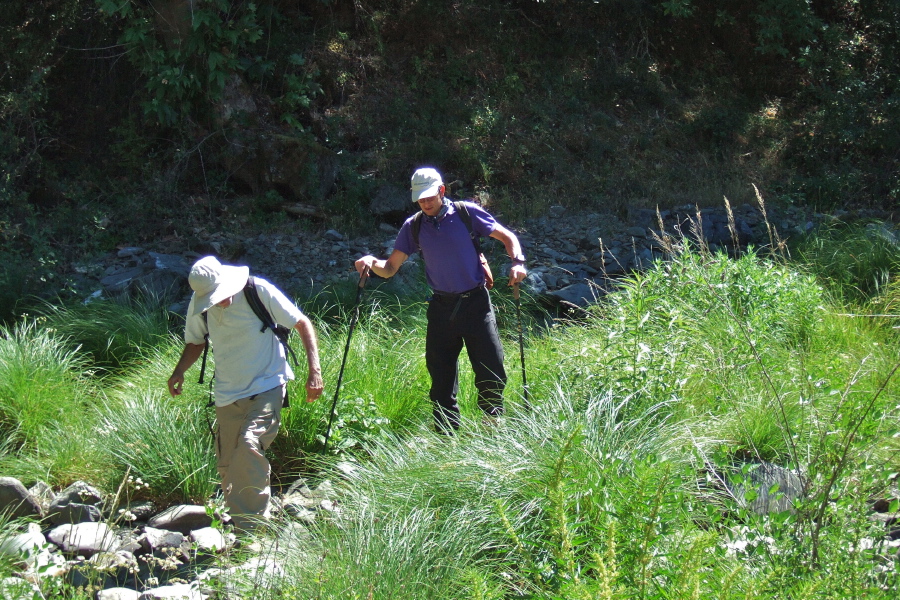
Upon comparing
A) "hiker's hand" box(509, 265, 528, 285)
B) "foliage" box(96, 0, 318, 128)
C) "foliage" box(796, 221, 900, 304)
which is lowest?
"foliage" box(796, 221, 900, 304)

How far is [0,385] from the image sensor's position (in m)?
6.63

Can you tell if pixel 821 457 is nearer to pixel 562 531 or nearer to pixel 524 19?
pixel 562 531

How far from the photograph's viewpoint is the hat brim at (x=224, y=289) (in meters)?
4.89

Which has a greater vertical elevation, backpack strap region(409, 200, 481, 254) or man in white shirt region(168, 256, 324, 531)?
backpack strap region(409, 200, 481, 254)

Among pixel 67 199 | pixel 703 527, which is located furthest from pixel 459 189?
pixel 703 527

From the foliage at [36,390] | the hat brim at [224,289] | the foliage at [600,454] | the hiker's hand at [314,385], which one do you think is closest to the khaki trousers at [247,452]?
the hiker's hand at [314,385]

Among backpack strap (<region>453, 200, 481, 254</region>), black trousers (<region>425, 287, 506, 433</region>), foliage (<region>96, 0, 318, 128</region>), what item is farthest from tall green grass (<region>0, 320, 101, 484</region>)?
foliage (<region>96, 0, 318, 128</region>)

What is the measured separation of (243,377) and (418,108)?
9409 millimetres

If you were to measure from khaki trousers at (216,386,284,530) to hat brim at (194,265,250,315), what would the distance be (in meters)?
0.62

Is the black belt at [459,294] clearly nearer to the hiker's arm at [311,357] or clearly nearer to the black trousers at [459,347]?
the black trousers at [459,347]

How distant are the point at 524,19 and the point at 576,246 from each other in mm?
5831

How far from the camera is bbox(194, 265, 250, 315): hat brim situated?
4.89m

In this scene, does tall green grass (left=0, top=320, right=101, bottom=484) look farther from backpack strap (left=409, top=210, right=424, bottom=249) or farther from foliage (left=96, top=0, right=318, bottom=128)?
foliage (left=96, top=0, right=318, bottom=128)

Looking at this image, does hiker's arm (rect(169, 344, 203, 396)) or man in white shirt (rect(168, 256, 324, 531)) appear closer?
man in white shirt (rect(168, 256, 324, 531))
